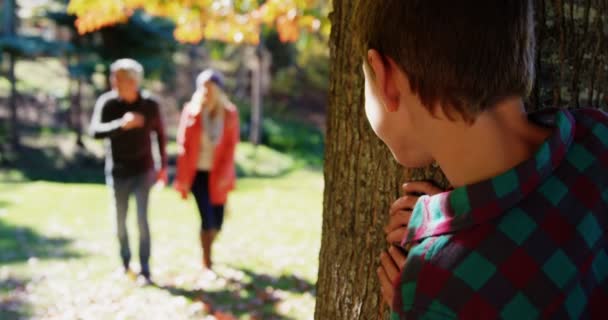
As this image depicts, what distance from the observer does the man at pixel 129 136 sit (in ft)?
20.0

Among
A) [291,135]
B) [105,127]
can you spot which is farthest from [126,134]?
[291,135]

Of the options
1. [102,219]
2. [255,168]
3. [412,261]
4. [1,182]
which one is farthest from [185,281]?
[255,168]

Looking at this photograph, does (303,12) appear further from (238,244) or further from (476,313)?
(476,313)

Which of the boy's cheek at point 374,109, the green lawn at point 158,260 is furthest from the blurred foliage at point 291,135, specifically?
the boy's cheek at point 374,109

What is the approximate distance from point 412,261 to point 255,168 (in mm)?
17735

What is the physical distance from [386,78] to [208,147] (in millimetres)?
5382

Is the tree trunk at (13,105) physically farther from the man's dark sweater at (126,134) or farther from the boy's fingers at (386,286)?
the boy's fingers at (386,286)

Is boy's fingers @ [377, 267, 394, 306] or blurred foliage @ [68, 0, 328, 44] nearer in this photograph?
boy's fingers @ [377, 267, 394, 306]

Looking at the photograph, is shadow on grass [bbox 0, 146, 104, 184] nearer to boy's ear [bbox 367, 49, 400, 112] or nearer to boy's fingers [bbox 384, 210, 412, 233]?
boy's fingers [bbox 384, 210, 412, 233]

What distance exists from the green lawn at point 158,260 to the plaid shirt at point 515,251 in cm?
457

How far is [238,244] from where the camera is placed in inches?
331

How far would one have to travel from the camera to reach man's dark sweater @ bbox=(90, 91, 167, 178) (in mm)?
6109

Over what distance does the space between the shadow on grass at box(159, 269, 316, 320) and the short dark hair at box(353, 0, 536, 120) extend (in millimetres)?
4695

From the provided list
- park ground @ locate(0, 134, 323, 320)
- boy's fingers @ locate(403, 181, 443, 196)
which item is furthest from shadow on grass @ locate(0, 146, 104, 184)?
boy's fingers @ locate(403, 181, 443, 196)
